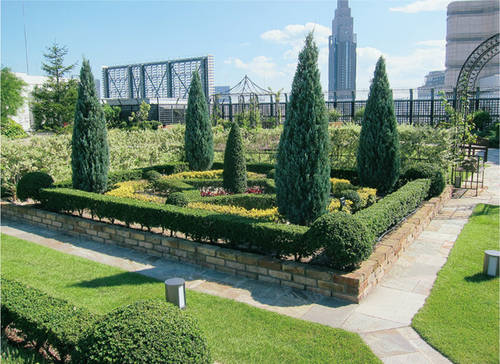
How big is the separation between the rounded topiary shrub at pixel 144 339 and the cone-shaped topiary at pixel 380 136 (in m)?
7.91

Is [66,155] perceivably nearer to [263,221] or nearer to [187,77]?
[263,221]

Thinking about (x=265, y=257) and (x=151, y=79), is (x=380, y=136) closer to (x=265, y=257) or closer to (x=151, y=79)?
(x=265, y=257)

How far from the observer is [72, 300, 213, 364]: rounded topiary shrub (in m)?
2.80

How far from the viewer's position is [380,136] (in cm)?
993

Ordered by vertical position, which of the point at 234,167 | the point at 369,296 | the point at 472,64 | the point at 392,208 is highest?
the point at 472,64

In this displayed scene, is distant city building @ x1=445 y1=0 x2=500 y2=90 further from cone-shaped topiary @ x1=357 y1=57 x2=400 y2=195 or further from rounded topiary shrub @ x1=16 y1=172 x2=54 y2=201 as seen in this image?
rounded topiary shrub @ x1=16 y1=172 x2=54 y2=201

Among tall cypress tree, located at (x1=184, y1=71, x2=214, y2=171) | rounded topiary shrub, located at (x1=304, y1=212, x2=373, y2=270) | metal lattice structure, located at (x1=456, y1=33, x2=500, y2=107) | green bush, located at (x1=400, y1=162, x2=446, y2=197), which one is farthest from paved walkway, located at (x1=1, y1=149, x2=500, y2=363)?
tall cypress tree, located at (x1=184, y1=71, x2=214, y2=171)

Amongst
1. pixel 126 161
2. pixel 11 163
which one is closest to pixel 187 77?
pixel 126 161

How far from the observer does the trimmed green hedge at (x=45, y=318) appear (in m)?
3.59

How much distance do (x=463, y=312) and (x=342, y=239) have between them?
5.34ft

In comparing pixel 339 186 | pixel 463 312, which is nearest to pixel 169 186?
pixel 339 186

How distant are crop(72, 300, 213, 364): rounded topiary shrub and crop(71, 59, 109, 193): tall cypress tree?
7483mm

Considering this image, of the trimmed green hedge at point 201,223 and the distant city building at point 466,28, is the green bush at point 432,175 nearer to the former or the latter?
the trimmed green hedge at point 201,223

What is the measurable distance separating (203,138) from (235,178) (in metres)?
3.91
